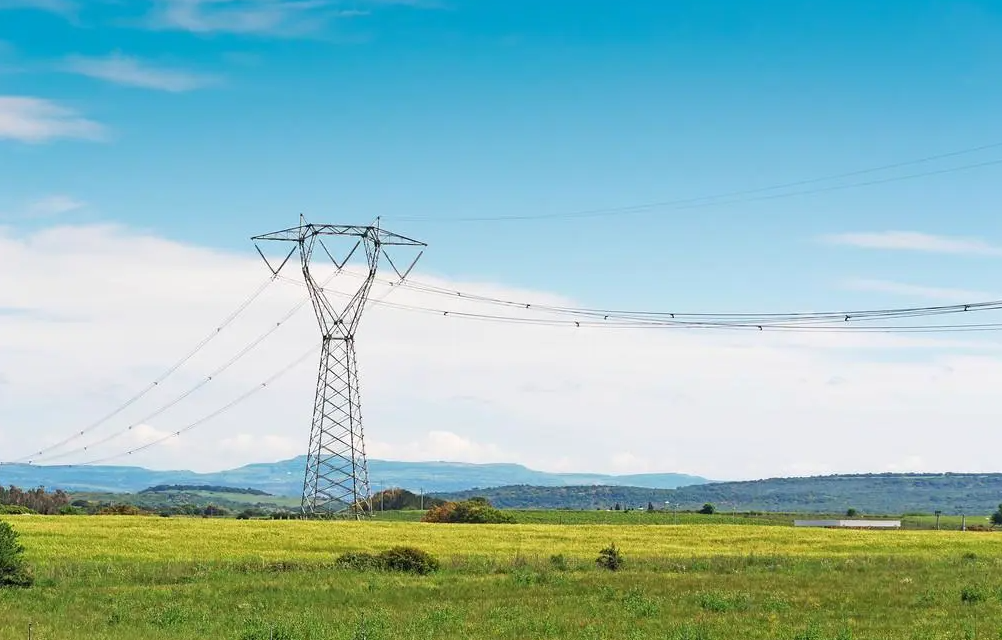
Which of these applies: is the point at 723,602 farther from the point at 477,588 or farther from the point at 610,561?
the point at 610,561

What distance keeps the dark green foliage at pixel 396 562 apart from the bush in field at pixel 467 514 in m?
60.9

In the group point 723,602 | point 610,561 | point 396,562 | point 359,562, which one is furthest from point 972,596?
point 359,562

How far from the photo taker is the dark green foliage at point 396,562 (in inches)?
2448

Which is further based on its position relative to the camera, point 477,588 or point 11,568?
point 477,588

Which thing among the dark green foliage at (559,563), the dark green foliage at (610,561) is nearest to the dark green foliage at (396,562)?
the dark green foliage at (559,563)

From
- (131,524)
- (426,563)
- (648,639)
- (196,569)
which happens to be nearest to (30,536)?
(131,524)

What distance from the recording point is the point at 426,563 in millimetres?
62781

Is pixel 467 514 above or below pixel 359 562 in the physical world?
above

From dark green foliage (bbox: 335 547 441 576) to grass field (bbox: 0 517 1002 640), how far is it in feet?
3.31

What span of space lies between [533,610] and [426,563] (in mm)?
17802

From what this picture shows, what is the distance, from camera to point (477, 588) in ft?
178

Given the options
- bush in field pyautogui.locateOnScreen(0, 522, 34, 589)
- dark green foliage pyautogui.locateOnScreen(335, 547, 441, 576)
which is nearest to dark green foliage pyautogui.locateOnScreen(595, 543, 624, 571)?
dark green foliage pyautogui.locateOnScreen(335, 547, 441, 576)

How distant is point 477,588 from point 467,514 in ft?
Result: 241

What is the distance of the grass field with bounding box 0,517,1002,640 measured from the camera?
40.5 m
